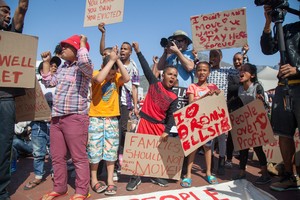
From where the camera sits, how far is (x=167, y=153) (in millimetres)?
3566

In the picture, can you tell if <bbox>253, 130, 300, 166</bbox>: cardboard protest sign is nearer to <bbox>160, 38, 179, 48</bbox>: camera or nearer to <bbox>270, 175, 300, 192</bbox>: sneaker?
<bbox>270, 175, 300, 192</bbox>: sneaker

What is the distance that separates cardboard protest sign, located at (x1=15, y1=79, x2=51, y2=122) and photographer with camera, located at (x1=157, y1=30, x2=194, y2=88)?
1.87 metres

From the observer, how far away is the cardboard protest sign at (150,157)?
3453 millimetres

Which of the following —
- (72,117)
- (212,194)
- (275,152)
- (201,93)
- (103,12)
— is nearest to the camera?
(72,117)

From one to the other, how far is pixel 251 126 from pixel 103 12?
2737mm

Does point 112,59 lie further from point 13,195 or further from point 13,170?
point 13,170

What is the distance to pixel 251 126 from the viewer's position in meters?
3.60

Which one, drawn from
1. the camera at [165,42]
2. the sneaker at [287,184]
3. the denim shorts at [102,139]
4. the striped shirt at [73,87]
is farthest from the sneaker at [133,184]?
the camera at [165,42]

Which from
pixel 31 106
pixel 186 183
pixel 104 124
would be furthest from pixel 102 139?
pixel 186 183

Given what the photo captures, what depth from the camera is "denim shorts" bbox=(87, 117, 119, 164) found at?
3.22 metres

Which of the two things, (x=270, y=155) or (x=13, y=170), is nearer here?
(x=13, y=170)

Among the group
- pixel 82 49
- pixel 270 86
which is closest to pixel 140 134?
pixel 82 49

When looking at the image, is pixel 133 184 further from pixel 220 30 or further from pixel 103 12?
pixel 220 30

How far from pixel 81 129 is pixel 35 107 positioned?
72 cm
